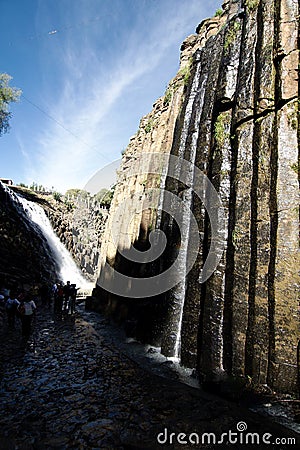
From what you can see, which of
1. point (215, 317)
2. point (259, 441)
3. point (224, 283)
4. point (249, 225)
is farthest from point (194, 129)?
point (259, 441)

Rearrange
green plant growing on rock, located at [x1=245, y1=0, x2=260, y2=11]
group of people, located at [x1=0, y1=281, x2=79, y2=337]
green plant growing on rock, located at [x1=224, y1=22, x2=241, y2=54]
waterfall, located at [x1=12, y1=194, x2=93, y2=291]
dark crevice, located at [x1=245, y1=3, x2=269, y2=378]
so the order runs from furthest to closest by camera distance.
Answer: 1. waterfall, located at [x1=12, y1=194, x2=93, y2=291]
2. group of people, located at [x1=0, y1=281, x2=79, y2=337]
3. green plant growing on rock, located at [x1=224, y1=22, x2=241, y2=54]
4. green plant growing on rock, located at [x1=245, y1=0, x2=260, y2=11]
5. dark crevice, located at [x1=245, y1=3, x2=269, y2=378]

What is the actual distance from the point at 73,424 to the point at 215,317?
170 inches

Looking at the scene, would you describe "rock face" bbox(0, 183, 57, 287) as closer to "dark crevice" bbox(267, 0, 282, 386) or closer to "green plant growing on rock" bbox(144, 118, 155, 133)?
"green plant growing on rock" bbox(144, 118, 155, 133)

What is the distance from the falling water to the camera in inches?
369

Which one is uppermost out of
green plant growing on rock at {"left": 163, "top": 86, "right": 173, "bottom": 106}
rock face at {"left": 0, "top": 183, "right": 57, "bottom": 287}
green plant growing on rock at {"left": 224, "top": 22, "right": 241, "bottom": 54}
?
green plant growing on rock at {"left": 163, "top": 86, "right": 173, "bottom": 106}

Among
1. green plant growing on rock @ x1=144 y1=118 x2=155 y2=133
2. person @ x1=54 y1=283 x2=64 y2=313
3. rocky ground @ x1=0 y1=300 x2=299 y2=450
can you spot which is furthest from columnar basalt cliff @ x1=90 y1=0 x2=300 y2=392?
green plant growing on rock @ x1=144 y1=118 x2=155 y2=133

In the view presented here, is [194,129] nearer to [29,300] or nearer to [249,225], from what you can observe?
[249,225]

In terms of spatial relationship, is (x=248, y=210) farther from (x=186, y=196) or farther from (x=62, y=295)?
(x=62, y=295)

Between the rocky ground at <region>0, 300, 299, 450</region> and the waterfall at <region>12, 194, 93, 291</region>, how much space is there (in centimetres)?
2257

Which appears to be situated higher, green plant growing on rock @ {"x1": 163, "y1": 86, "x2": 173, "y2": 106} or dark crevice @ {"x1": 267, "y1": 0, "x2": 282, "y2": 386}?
green plant growing on rock @ {"x1": 163, "y1": 86, "x2": 173, "y2": 106}

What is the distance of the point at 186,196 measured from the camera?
414 inches

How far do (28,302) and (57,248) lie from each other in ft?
75.7

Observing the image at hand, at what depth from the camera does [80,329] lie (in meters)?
13.3

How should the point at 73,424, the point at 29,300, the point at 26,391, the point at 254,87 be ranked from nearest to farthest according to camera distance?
the point at 73,424 < the point at 26,391 < the point at 254,87 < the point at 29,300
